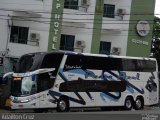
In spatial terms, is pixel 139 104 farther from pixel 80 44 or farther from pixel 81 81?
pixel 80 44

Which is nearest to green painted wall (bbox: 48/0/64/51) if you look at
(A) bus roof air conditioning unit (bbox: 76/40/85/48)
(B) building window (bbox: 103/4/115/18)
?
(A) bus roof air conditioning unit (bbox: 76/40/85/48)

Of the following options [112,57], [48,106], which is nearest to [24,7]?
[112,57]

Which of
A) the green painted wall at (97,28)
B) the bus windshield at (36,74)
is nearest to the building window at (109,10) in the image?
the green painted wall at (97,28)

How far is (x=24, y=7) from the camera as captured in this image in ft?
124

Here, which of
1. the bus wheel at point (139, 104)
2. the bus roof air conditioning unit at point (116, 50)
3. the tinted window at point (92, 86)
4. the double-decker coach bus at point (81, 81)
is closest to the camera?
the double-decker coach bus at point (81, 81)

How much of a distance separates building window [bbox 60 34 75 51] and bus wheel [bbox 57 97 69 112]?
15.6 meters

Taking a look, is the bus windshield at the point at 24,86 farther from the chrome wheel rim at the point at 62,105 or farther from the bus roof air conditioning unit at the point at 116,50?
the bus roof air conditioning unit at the point at 116,50

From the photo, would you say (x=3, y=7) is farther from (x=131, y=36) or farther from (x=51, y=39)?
(x=131, y=36)

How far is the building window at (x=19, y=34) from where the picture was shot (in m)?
38.3

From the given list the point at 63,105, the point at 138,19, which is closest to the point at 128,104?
the point at 63,105

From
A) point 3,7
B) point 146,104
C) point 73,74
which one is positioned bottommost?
point 146,104

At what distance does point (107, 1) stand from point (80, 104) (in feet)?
62.0

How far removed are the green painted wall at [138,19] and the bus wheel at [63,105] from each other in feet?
61.6

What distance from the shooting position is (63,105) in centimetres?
2530
